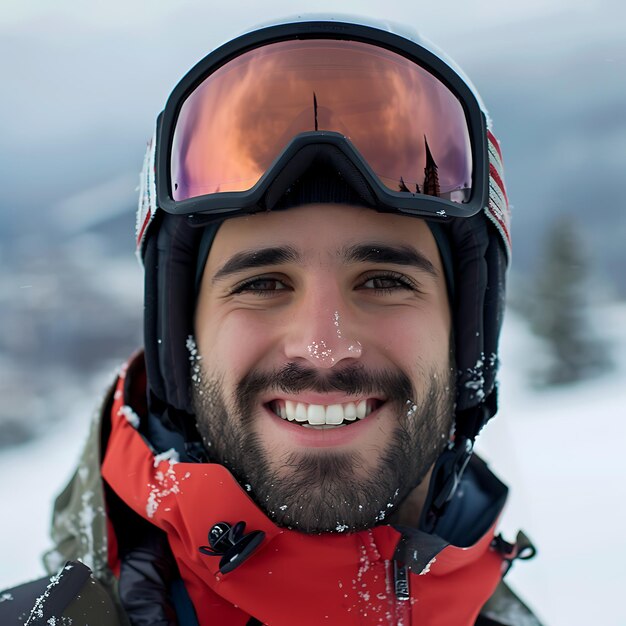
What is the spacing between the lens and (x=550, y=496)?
18.7 feet

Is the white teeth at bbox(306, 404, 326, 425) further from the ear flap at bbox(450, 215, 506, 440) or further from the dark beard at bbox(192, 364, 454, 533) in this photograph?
the ear flap at bbox(450, 215, 506, 440)

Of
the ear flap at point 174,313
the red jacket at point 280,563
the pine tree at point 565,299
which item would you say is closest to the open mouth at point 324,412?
the red jacket at point 280,563

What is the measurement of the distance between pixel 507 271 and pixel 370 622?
50.3 inches

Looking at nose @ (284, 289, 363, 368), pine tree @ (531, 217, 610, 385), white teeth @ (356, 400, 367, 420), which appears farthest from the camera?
pine tree @ (531, 217, 610, 385)

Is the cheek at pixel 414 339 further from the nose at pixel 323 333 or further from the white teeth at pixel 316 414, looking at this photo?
the white teeth at pixel 316 414

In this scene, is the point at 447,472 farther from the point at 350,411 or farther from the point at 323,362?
the point at 323,362

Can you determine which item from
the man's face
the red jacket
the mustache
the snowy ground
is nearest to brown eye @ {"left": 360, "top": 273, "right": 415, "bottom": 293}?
the man's face

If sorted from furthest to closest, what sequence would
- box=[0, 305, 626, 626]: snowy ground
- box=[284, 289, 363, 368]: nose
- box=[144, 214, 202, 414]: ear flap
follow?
box=[0, 305, 626, 626]: snowy ground < box=[144, 214, 202, 414]: ear flap < box=[284, 289, 363, 368]: nose

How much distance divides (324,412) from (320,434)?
0.06m

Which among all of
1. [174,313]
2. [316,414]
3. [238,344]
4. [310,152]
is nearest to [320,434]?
[316,414]

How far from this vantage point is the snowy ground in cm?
391

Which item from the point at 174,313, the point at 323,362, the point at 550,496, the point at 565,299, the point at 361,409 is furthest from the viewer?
the point at 565,299

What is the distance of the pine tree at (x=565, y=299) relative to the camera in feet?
46.8

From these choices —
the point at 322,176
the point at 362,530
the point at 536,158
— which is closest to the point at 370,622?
the point at 362,530
